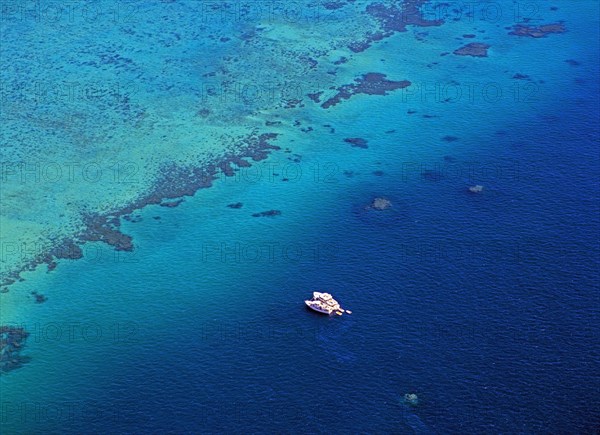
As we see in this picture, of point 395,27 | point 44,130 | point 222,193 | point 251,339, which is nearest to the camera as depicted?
point 251,339

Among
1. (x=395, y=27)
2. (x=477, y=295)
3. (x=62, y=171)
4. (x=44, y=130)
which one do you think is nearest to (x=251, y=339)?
(x=477, y=295)

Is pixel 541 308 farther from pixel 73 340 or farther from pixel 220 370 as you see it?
pixel 73 340

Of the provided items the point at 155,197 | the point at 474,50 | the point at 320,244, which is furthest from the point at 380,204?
the point at 474,50

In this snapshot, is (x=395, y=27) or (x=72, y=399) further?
(x=395, y=27)

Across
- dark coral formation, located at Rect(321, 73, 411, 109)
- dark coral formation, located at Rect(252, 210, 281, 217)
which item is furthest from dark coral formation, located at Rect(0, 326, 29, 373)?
dark coral formation, located at Rect(321, 73, 411, 109)

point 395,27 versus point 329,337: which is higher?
point 395,27

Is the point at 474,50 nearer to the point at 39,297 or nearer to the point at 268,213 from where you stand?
the point at 268,213
